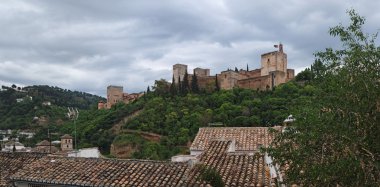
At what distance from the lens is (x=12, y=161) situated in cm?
1955

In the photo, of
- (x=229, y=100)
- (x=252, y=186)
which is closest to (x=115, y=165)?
(x=252, y=186)

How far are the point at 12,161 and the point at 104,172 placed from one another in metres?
7.62

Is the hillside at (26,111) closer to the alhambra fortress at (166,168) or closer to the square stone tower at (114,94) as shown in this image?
the square stone tower at (114,94)

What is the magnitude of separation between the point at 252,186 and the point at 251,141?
23.0 ft

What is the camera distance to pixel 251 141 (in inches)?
739

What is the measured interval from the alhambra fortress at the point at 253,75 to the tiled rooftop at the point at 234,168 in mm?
69685

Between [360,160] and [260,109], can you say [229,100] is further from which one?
[360,160]

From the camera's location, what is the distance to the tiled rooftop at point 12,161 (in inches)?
722

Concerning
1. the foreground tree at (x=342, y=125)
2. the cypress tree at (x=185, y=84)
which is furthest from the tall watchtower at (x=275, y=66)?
the foreground tree at (x=342, y=125)

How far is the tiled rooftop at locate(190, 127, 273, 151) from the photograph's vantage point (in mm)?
18344

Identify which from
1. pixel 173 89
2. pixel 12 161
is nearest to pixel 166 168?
pixel 12 161

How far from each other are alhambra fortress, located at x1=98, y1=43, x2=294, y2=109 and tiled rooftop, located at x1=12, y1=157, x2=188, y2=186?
70.6 metres

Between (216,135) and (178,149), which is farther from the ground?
(216,135)

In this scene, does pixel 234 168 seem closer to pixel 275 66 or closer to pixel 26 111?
pixel 275 66
